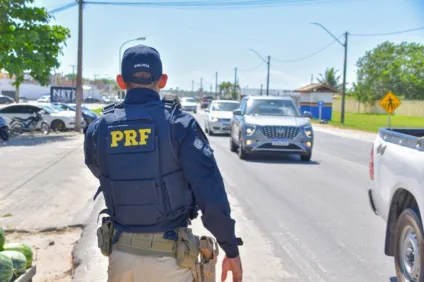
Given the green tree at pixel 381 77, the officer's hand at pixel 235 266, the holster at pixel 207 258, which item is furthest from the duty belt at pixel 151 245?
the green tree at pixel 381 77

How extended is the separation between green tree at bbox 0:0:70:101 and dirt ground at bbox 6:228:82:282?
58.3 ft

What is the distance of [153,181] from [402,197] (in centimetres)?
282

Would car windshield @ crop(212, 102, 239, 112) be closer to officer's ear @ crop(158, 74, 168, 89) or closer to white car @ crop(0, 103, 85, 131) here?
white car @ crop(0, 103, 85, 131)

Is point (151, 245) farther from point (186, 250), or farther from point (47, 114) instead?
point (47, 114)

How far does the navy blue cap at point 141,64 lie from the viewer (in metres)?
2.86

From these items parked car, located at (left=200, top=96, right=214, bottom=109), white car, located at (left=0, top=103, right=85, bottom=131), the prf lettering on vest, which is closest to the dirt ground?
→ the prf lettering on vest

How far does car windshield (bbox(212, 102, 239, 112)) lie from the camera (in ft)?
89.1

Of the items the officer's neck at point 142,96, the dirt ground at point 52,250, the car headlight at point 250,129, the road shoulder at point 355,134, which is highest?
the officer's neck at point 142,96

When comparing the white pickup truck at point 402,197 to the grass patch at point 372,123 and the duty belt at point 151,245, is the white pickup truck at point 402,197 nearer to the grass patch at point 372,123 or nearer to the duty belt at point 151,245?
the duty belt at point 151,245

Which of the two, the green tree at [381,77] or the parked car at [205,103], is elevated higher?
the green tree at [381,77]

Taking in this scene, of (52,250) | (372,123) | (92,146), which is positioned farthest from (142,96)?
(372,123)

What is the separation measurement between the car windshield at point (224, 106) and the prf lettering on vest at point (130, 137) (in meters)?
24.2

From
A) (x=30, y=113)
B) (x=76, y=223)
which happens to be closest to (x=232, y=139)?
(x=76, y=223)

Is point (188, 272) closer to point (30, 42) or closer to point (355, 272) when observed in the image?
point (355, 272)
